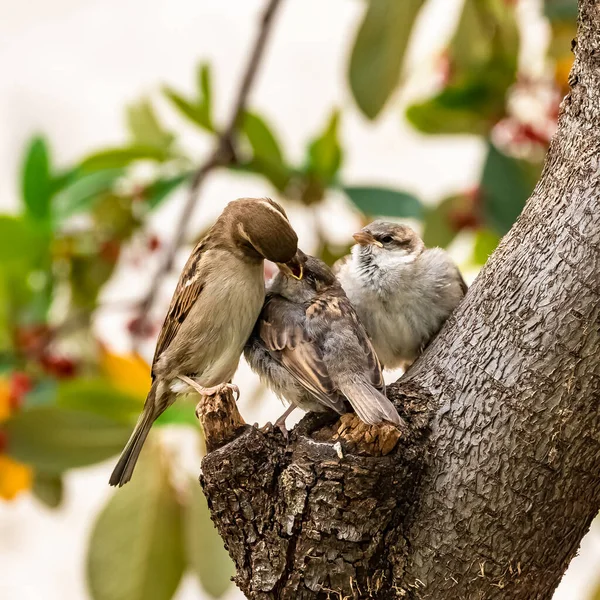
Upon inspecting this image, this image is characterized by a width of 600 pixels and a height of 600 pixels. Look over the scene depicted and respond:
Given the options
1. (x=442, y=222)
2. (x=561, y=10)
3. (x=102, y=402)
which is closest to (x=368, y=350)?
(x=102, y=402)

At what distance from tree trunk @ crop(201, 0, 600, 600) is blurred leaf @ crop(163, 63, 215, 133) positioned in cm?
133

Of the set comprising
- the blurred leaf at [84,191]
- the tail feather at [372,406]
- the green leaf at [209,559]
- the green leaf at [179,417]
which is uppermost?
the tail feather at [372,406]

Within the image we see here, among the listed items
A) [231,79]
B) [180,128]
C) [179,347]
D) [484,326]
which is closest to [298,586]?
[484,326]

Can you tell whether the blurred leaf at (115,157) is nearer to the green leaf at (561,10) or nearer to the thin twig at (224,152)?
the thin twig at (224,152)

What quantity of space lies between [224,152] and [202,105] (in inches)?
6.2

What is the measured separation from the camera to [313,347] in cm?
204

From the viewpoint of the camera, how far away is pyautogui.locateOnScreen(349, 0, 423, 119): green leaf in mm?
2609

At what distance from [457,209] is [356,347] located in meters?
1.09

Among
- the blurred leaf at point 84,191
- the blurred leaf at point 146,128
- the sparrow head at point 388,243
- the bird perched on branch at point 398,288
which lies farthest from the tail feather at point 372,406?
the blurred leaf at point 146,128

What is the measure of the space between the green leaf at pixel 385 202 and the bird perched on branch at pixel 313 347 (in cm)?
45

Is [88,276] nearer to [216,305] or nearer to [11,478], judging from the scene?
[11,478]

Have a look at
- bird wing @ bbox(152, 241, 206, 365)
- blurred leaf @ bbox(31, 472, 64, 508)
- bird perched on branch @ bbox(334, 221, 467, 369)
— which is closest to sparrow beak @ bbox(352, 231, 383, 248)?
bird perched on branch @ bbox(334, 221, 467, 369)

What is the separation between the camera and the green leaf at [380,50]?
261 centimetres

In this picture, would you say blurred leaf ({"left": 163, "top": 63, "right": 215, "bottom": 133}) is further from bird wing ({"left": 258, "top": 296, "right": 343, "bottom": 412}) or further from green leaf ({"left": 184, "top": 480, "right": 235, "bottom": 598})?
green leaf ({"left": 184, "top": 480, "right": 235, "bottom": 598})
